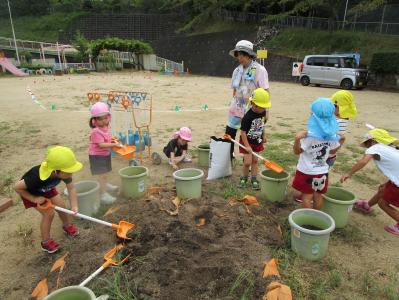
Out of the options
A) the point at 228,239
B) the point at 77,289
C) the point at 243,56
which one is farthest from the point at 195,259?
the point at 243,56

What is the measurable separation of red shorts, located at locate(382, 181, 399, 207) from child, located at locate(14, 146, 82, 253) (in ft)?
9.72

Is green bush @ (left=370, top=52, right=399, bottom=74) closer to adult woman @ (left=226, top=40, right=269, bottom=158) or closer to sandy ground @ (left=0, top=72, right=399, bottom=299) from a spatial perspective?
sandy ground @ (left=0, top=72, right=399, bottom=299)

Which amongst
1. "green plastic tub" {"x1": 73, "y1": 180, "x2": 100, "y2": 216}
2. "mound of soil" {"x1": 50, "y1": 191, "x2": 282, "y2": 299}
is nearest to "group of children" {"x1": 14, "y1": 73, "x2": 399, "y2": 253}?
"green plastic tub" {"x1": 73, "y1": 180, "x2": 100, "y2": 216}

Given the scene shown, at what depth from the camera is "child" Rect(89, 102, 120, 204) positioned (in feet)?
11.7

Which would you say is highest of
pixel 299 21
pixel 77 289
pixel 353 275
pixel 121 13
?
pixel 121 13

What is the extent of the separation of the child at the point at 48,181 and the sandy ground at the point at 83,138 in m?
0.25

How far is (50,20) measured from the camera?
4566 centimetres

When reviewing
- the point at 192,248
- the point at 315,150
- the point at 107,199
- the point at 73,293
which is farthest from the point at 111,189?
the point at 315,150

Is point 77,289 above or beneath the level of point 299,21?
beneath

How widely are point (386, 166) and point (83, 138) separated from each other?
5.22 meters

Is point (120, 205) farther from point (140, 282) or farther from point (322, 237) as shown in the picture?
point (322, 237)

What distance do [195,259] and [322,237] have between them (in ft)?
3.38

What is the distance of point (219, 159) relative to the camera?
4.12 meters

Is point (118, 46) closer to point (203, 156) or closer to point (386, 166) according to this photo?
point (203, 156)
